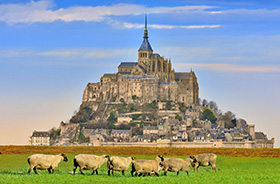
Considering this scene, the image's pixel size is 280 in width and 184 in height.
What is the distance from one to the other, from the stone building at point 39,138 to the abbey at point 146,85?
823 inches

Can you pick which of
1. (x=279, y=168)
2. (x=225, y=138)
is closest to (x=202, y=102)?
(x=225, y=138)

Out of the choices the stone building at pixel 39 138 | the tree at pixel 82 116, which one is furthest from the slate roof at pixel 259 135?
the stone building at pixel 39 138

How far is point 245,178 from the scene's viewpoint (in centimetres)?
3275

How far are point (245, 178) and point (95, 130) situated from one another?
405 feet

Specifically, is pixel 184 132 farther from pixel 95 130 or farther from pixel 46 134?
pixel 46 134

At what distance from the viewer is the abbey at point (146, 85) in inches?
6644

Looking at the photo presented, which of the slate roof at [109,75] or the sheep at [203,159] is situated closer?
the sheep at [203,159]

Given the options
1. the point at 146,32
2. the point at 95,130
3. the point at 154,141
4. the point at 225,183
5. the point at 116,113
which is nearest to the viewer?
the point at 225,183

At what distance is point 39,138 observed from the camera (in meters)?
158

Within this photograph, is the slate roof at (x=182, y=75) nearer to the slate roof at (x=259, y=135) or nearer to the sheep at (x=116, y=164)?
the slate roof at (x=259, y=135)

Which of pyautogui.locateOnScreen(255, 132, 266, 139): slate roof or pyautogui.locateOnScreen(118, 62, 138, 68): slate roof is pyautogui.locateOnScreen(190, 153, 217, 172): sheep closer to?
pyautogui.locateOnScreen(255, 132, 266, 139): slate roof

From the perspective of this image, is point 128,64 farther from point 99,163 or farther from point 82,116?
point 99,163

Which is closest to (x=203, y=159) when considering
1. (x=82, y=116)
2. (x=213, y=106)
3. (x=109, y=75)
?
(x=82, y=116)

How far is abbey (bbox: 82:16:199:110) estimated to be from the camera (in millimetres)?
168750
